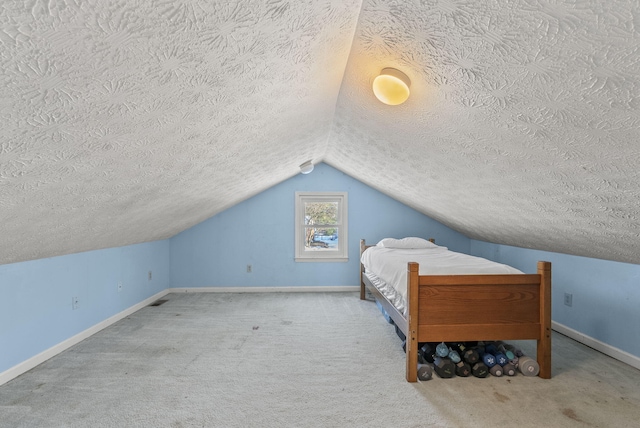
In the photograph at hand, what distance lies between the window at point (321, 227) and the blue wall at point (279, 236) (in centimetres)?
8

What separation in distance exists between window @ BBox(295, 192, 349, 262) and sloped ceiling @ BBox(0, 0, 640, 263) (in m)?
2.38

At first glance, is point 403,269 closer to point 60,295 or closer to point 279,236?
point 279,236

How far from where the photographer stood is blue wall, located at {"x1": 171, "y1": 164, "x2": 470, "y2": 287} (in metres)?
4.83

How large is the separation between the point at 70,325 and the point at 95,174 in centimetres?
194

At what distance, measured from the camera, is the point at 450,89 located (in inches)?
57.5

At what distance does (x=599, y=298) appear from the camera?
2.76 meters

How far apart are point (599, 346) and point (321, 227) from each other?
3248mm

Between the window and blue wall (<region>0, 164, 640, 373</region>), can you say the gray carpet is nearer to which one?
blue wall (<region>0, 164, 640, 373</region>)

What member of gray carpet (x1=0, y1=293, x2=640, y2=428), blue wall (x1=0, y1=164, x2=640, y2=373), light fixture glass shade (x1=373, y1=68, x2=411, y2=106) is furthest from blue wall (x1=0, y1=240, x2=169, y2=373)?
light fixture glass shade (x1=373, y1=68, x2=411, y2=106)

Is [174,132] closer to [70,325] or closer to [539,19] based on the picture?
[539,19]

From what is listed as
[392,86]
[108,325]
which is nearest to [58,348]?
[108,325]

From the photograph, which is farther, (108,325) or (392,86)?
(108,325)

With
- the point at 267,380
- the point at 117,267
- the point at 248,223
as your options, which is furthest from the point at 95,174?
the point at 248,223

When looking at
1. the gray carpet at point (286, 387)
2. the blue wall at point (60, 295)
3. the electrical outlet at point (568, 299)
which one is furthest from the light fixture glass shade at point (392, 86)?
the electrical outlet at point (568, 299)
